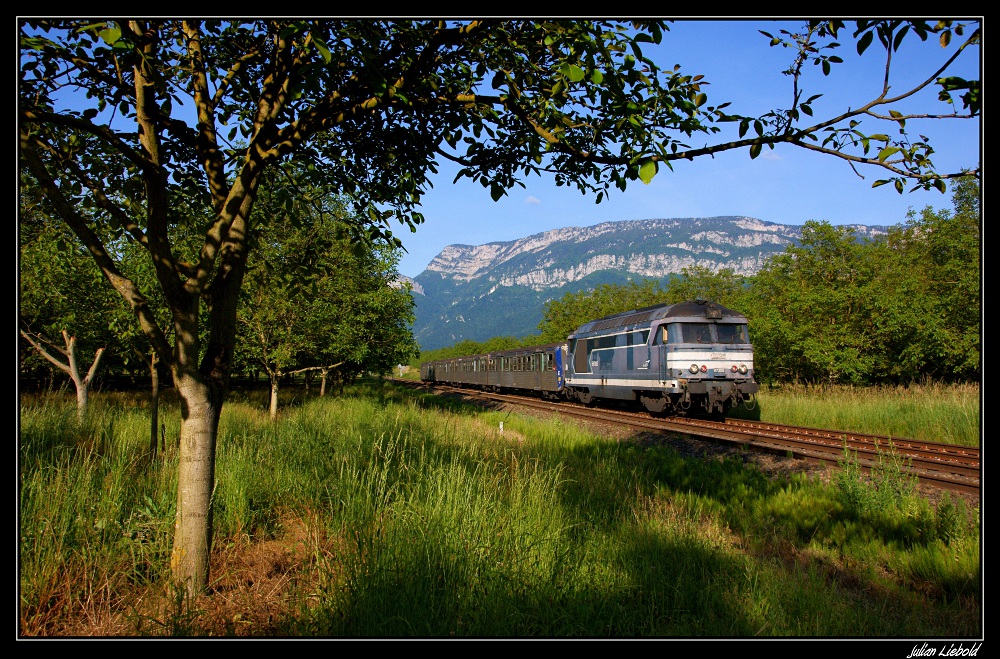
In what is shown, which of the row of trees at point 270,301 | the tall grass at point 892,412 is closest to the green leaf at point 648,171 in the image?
the row of trees at point 270,301

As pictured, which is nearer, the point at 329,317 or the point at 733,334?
the point at 329,317

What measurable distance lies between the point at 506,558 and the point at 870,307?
Result: 2113 centimetres

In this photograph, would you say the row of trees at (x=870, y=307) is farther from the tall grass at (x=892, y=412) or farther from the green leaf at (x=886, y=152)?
the green leaf at (x=886, y=152)

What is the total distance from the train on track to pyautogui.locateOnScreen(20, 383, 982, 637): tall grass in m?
9.10

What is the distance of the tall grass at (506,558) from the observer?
3.15 m

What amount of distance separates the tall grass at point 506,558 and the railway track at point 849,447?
1.96 metres

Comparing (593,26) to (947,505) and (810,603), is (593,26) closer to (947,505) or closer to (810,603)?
(810,603)

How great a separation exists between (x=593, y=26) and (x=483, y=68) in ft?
3.42

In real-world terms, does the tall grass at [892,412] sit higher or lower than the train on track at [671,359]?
lower

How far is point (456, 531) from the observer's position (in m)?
3.74

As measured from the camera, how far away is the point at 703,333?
1568cm

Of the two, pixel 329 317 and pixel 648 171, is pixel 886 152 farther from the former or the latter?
pixel 329 317

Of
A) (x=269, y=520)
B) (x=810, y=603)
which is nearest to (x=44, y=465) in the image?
(x=269, y=520)

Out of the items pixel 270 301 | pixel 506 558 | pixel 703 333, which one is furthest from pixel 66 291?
pixel 703 333
